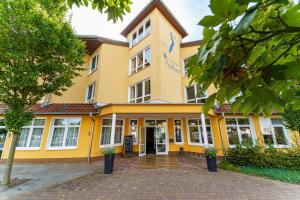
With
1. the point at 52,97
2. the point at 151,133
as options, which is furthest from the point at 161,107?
the point at 52,97

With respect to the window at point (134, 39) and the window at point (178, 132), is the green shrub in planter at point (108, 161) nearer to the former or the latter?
the window at point (178, 132)

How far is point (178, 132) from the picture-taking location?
1231cm

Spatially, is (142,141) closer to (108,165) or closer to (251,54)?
(108,165)

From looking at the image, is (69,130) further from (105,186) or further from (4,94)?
(105,186)

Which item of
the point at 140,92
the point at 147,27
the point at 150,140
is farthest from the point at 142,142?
the point at 147,27

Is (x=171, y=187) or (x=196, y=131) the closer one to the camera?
(x=171, y=187)

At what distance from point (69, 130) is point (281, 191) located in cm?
1152

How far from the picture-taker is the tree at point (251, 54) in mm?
642

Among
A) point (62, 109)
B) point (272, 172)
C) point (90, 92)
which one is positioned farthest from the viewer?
point (90, 92)

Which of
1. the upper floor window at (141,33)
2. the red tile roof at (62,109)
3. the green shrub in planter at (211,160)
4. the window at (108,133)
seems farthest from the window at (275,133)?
the red tile roof at (62,109)

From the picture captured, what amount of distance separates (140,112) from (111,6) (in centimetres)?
691

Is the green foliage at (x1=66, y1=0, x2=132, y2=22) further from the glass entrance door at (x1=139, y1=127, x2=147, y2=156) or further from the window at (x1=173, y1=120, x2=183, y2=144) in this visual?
the window at (x1=173, y1=120, x2=183, y2=144)

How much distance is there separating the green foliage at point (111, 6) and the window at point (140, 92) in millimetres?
9172

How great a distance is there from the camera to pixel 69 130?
10453mm
